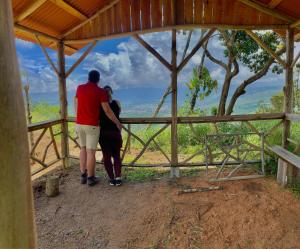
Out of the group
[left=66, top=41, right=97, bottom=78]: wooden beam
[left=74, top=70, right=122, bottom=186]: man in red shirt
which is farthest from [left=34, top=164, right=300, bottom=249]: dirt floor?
[left=66, top=41, right=97, bottom=78]: wooden beam

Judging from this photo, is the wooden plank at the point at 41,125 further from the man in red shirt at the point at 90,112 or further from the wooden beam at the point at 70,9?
the wooden beam at the point at 70,9

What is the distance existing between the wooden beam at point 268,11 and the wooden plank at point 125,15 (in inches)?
71.1

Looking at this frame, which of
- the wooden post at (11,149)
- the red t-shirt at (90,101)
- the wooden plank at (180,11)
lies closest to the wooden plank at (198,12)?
the wooden plank at (180,11)

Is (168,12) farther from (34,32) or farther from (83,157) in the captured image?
(83,157)

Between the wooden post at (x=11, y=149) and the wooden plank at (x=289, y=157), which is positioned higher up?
the wooden post at (x=11, y=149)

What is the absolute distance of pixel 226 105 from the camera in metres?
9.82

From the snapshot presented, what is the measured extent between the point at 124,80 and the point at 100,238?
11.4 m

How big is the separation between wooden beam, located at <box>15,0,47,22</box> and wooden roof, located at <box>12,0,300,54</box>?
6.1 inches

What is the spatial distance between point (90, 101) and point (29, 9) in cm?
147

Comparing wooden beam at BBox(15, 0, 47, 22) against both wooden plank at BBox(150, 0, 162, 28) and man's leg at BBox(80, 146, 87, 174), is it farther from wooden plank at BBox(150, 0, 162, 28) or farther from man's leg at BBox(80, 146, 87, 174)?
man's leg at BBox(80, 146, 87, 174)

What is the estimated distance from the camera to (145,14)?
4.34 m

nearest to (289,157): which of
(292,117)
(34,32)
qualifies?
(292,117)

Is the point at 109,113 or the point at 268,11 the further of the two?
the point at 268,11

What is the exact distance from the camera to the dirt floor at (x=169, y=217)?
9.52 ft
